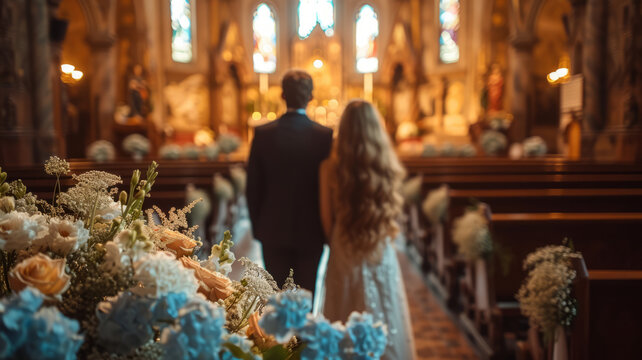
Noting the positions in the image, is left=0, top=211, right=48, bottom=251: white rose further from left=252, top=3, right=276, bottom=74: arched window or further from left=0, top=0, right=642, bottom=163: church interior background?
left=252, top=3, right=276, bottom=74: arched window

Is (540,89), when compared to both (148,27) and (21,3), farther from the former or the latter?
(21,3)

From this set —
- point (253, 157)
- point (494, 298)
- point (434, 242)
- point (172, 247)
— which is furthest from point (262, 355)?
point (434, 242)

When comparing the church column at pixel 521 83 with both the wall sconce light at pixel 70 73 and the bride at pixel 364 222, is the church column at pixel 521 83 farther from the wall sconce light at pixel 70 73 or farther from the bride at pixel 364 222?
the wall sconce light at pixel 70 73

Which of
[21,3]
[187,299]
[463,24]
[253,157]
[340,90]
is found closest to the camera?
[187,299]

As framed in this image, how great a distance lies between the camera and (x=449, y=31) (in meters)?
18.7

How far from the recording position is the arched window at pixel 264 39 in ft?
70.1

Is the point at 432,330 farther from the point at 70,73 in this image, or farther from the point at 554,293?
the point at 70,73

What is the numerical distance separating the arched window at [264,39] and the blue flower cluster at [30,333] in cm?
2101

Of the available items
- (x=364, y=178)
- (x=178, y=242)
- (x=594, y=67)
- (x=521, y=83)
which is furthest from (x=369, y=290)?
(x=521, y=83)

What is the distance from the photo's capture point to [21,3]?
7.17m

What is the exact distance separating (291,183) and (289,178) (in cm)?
3

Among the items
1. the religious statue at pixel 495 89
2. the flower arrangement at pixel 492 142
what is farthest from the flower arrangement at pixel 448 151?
the religious statue at pixel 495 89

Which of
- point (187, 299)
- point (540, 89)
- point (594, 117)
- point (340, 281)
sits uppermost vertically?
point (540, 89)

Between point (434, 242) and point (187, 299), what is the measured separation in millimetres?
5307
